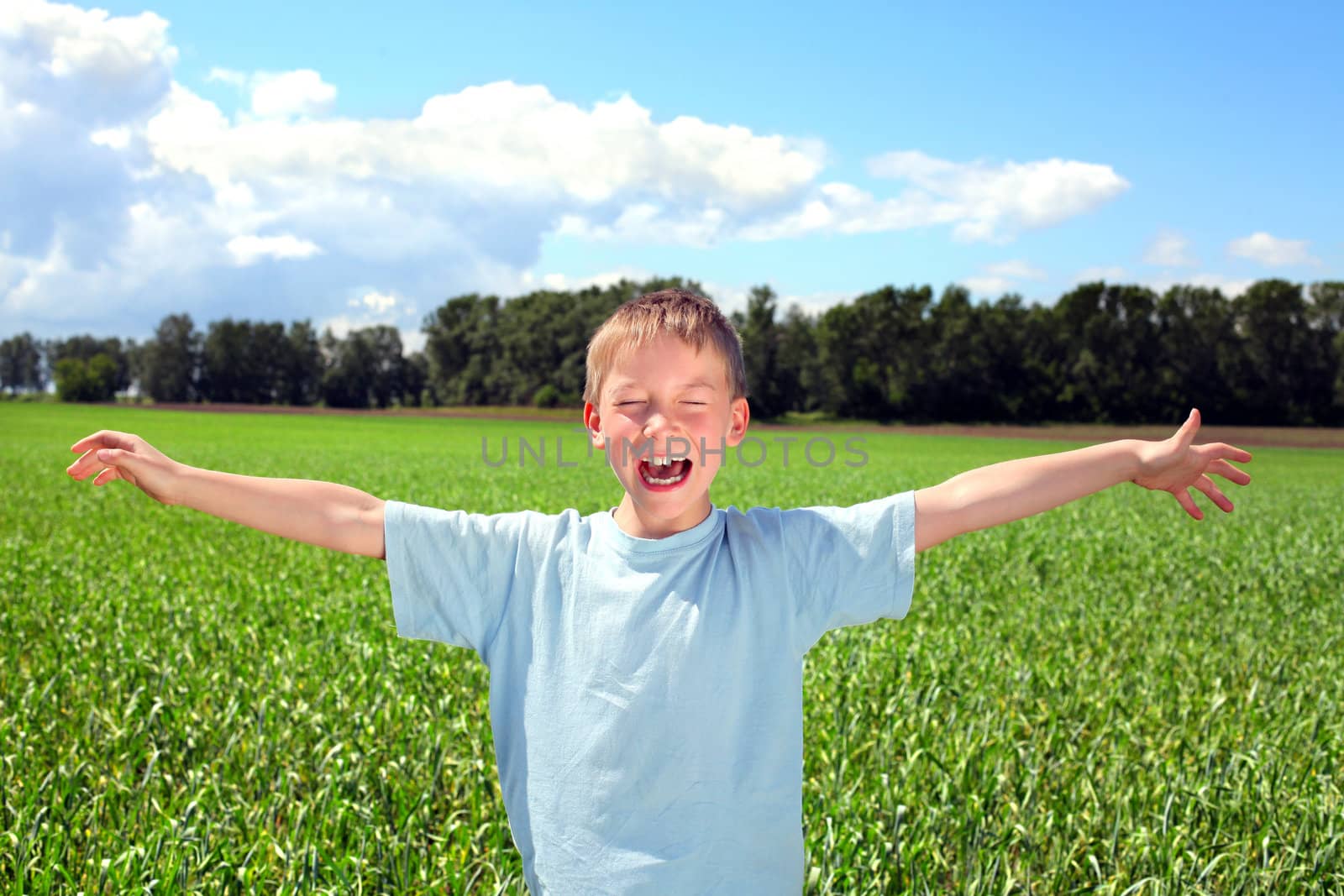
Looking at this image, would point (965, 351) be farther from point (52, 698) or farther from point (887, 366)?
point (52, 698)

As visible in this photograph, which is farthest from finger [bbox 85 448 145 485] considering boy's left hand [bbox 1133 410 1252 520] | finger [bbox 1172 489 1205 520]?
finger [bbox 1172 489 1205 520]

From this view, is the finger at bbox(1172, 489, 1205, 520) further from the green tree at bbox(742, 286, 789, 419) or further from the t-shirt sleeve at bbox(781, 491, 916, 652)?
the green tree at bbox(742, 286, 789, 419)

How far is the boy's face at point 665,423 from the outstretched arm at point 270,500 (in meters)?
0.63

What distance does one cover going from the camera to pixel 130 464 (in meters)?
2.21

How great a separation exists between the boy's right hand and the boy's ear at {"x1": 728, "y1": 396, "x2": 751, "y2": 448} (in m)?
1.31

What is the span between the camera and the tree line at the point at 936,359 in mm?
77500

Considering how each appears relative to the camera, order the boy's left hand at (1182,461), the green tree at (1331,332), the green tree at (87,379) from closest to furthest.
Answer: the boy's left hand at (1182,461) < the green tree at (1331,332) < the green tree at (87,379)

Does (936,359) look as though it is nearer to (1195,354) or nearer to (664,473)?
(1195,354)

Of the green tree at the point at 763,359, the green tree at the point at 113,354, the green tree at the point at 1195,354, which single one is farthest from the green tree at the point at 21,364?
the green tree at the point at 1195,354

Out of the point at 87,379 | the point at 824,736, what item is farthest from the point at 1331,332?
the point at 87,379

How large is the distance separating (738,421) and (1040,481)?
76 centimetres

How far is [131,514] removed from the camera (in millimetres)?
15891

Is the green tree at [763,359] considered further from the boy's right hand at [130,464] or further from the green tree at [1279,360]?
the boy's right hand at [130,464]

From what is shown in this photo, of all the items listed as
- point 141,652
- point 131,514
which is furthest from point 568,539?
point 131,514
